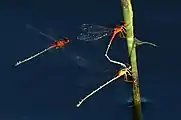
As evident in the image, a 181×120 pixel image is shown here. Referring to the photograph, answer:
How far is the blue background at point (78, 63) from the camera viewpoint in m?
1.58

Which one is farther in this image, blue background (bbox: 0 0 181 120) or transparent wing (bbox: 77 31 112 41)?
blue background (bbox: 0 0 181 120)

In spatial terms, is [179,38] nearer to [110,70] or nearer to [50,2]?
[110,70]

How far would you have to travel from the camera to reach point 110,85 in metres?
1.61

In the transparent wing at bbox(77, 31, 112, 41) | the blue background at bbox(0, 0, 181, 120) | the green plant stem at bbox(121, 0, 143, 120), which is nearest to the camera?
the green plant stem at bbox(121, 0, 143, 120)

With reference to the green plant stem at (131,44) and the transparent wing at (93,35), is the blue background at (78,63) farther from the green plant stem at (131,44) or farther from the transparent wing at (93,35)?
the green plant stem at (131,44)

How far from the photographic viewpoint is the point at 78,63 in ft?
5.51

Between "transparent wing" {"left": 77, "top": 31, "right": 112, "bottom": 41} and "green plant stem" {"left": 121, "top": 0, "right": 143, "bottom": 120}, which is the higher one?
"transparent wing" {"left": 77, "top": 31, "right": 112, "bottom": 41}

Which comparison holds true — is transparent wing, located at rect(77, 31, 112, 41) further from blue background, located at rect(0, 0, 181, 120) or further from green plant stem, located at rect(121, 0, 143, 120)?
green plant stem, located at rect(121, 0, 143, 120)

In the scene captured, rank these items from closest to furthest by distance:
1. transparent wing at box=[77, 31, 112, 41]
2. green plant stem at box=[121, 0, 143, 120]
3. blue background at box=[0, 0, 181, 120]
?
green plant stem at box=[121, 0, 143, 120]
transparent wing at box=[77, 31, 112, 41]
blue background at box=[0, 0, 181, 120]

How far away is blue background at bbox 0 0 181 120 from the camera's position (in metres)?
1.58

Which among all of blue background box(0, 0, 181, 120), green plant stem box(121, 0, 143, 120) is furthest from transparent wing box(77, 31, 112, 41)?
green plant stem box(121, 0, 143, 120)

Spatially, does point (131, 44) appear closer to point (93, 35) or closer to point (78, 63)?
point (93, 35)

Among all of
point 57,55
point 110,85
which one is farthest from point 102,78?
point 57,55

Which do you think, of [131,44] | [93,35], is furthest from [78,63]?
[131,44]
